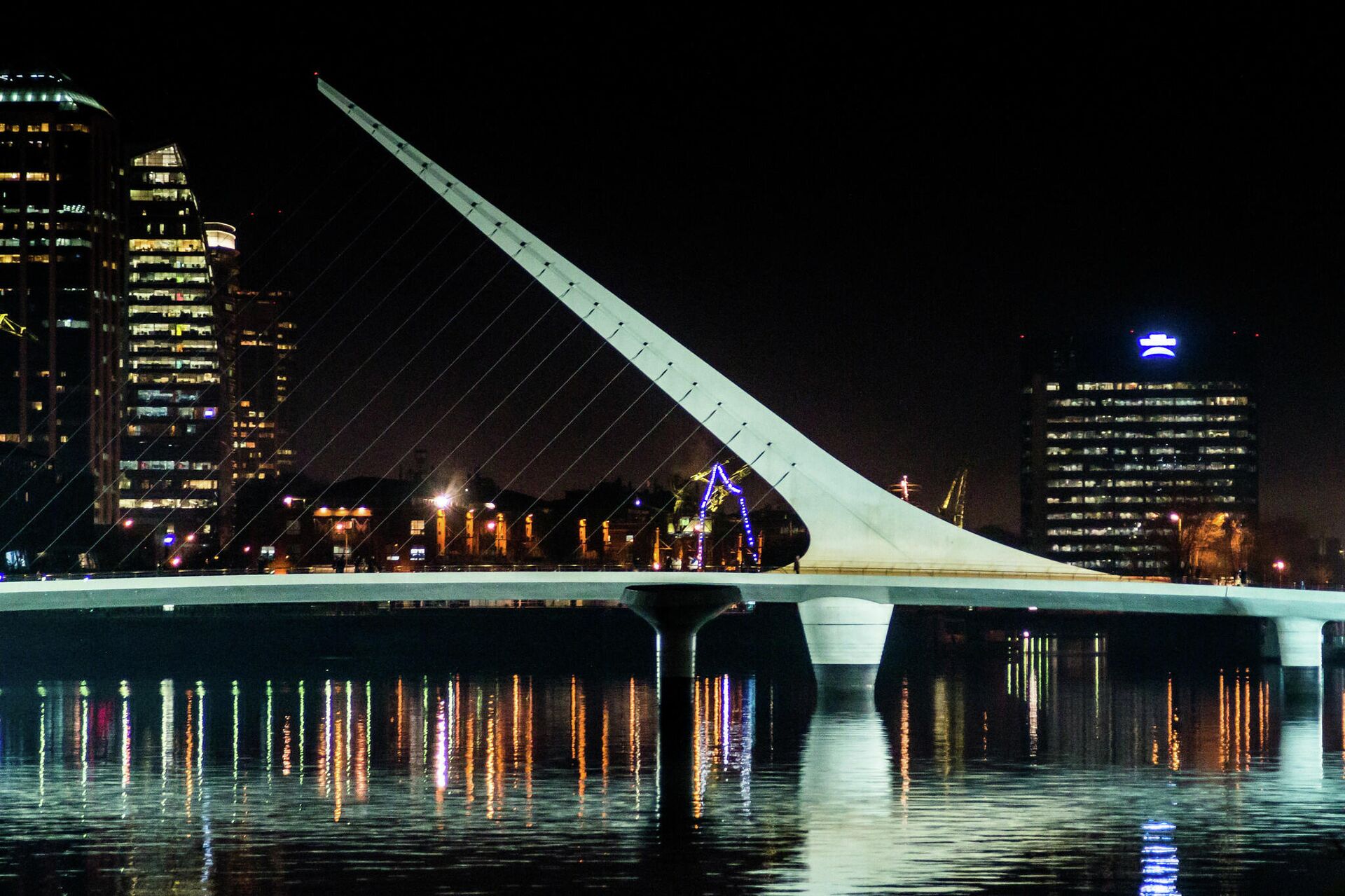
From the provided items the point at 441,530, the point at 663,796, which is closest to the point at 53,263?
the point at 441,530

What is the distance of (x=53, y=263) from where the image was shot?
172750 millimetres

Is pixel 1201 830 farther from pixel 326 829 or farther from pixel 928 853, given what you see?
pixel 326 829

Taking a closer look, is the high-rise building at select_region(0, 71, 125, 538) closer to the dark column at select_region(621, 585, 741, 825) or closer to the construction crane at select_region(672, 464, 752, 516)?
the construction crane at select_region(672, 464, 752, 516)

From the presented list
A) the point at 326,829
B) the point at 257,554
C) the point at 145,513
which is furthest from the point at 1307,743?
the point at 145,513

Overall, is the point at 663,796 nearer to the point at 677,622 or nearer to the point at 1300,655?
the point at 677,622

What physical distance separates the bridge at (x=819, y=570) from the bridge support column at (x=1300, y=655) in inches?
2.2

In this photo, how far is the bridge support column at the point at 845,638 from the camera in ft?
202

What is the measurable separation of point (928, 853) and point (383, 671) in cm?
6155

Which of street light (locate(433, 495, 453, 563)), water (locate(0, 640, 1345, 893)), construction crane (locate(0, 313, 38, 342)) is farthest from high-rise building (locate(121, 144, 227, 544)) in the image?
water (locate(0, 640, 1345, 893))

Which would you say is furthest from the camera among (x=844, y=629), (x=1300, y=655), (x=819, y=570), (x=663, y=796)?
(x=1300, y=655)

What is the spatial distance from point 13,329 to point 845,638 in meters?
122

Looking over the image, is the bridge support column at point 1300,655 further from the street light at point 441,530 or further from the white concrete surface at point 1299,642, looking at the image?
the street light at point 441,530

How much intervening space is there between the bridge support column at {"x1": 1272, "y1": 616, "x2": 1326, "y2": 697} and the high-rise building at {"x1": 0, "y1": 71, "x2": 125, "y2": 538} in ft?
409

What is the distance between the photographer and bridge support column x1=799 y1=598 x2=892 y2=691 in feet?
202
